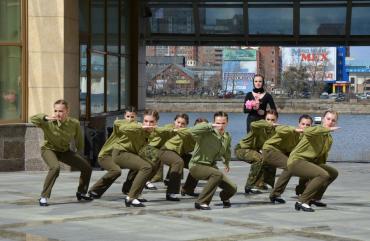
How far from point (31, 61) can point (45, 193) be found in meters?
5.28

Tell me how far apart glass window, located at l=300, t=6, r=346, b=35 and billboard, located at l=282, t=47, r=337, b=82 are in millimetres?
126615

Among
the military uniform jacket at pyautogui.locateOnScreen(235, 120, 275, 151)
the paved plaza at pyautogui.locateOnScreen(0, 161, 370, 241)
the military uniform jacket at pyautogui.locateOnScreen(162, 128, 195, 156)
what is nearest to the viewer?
the paved plaza at pyautogui.locateOnScreen(0, 161, 370, 241)

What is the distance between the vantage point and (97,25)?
18.6 meters

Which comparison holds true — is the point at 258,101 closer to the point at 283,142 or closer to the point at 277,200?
the point at 283,142

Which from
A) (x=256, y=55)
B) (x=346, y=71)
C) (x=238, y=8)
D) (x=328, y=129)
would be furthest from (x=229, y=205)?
(x=346, y=71)

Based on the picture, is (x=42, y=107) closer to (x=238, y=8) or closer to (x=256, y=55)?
(x=238, y=8)

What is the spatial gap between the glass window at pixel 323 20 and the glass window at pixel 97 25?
5.90 m

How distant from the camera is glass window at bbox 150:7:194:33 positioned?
74.6 ft

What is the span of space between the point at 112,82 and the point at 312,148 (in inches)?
381

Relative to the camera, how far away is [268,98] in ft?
46.8

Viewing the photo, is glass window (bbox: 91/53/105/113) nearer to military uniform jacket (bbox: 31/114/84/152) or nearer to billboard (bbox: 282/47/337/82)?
military uniform jacket (bbox: 31/114/84/152)

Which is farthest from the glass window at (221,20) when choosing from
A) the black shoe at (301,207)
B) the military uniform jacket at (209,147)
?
the black shoe at (301,207)

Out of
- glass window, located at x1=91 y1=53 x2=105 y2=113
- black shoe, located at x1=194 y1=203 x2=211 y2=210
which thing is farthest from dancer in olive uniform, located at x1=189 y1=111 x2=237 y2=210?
glass window, located at x1=91 y1=53 x2=105 y2=113

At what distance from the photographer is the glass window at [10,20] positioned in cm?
1617
